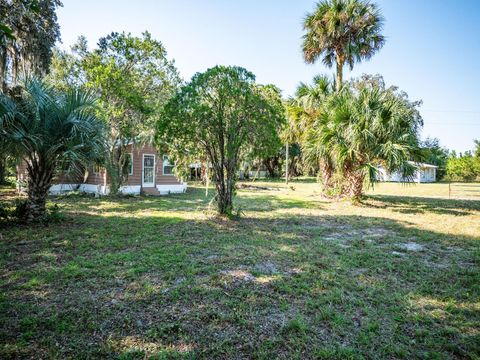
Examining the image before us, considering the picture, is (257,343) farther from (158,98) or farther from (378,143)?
(158,98)

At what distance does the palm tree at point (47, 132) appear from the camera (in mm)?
6525

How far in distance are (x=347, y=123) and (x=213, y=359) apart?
35.0 feet

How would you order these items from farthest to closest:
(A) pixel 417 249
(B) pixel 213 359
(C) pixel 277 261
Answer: (A) pixel 417 249
(C) pixel 277 261
(B) pixel 213 359

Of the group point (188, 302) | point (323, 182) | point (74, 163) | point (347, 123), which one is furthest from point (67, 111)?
point (323, 182)

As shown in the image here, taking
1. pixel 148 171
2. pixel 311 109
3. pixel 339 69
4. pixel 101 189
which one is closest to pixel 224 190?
pixel 311 109

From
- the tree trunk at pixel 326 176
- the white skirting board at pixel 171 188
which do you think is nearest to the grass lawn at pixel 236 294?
the tree trunk at pixel 326 176

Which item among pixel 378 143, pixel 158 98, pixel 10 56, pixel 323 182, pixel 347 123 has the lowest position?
pixel 323 182

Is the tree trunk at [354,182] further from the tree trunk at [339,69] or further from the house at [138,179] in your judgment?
the house at [138,179]

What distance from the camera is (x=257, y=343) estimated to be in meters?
2.57

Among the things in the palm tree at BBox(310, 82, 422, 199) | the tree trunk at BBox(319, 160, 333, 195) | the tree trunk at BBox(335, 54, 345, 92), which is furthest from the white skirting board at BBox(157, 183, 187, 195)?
the tree trunk at BBox(335, 54, 345, 92)

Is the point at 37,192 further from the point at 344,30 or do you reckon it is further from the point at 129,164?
the point at 344,30

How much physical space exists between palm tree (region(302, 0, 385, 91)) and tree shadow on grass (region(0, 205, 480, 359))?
11472mm

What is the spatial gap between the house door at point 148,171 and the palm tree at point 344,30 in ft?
36.5

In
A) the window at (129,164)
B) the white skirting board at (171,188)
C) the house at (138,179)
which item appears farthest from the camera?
the white skirting board at (171,188)
